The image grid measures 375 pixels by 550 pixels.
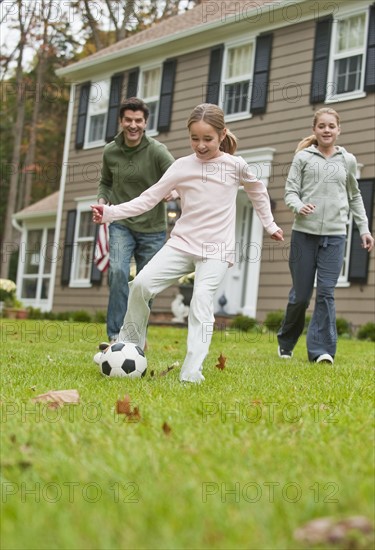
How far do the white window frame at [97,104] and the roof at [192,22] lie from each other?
56 centimetres

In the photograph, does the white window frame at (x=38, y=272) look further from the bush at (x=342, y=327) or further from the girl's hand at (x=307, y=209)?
the girl's hand at (x=307, y=209)

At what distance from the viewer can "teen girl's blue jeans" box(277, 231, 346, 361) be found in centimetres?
691

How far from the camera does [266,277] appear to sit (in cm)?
1505

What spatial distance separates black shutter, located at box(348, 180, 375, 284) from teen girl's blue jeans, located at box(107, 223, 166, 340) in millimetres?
6698

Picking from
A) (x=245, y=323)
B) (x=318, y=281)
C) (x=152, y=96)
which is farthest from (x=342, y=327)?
(x=152, y=96)

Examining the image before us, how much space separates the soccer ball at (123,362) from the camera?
5192mm

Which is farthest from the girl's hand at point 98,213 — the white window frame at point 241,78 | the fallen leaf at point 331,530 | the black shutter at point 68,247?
the black shutter at point 68,247

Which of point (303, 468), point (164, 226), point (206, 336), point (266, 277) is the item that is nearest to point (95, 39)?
point (266, 277)

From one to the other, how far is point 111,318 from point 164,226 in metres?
0.92

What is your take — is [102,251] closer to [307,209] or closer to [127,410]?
[307,209]

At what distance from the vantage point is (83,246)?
19.4 metres

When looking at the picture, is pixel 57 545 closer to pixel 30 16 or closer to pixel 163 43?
pixel 163 43

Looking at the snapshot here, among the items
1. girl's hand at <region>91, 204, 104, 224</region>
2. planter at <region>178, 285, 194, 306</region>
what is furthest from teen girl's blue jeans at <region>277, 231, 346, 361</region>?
planter at <region>178, 285, 194, 306</region>

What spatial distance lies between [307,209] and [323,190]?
1.55 feet
